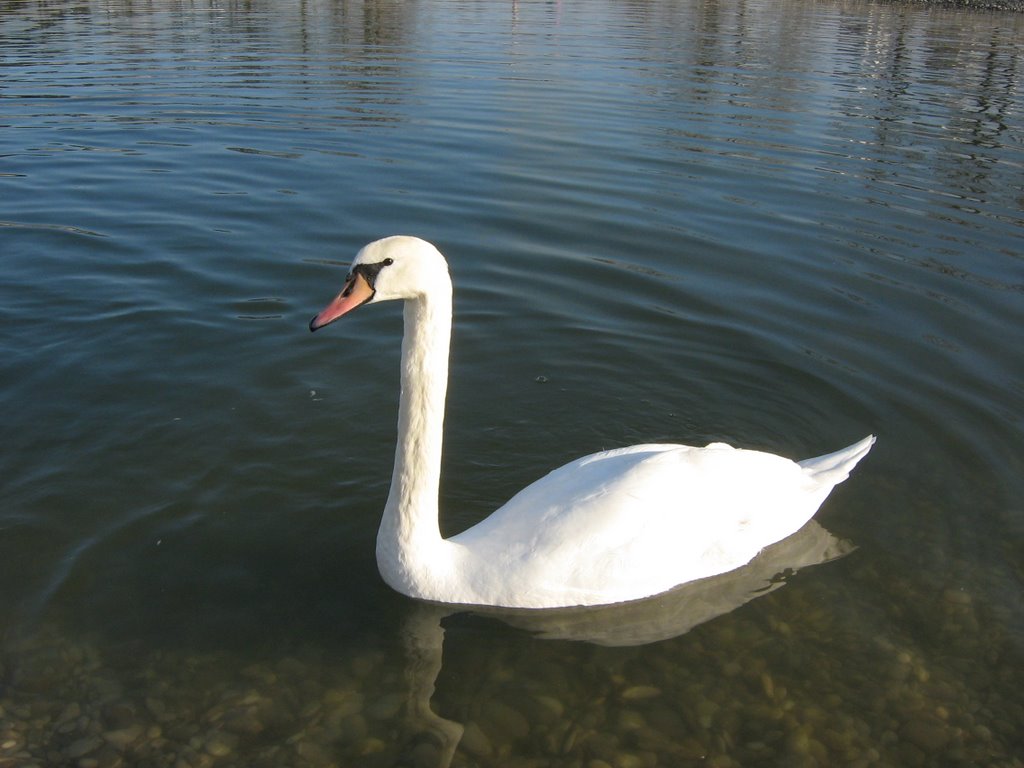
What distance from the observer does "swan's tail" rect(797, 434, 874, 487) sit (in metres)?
6.49

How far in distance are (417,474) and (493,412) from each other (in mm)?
2548

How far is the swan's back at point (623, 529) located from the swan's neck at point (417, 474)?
22 cm

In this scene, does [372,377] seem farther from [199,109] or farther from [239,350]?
[199,109]

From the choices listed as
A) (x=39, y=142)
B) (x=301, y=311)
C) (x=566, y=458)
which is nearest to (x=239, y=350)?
(x=301, y=311)

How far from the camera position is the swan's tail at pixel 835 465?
6.49 metres

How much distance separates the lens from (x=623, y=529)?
5.55m

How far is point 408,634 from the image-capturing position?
5590 millimetres

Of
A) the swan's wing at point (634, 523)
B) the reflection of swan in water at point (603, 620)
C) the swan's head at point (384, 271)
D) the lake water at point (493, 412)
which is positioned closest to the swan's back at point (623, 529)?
the swan's wing at point (634, 523)

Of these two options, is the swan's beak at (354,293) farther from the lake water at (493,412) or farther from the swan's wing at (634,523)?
the lake water at (493,412)

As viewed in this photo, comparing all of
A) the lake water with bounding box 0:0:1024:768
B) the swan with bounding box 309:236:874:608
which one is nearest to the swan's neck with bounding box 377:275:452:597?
the swan with bounding box 309:236:874:608

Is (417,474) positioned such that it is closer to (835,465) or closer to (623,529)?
(623,529)

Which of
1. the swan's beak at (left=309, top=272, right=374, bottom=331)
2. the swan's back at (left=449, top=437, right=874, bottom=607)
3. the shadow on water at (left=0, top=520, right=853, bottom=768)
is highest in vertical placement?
the swan's beak at (left=309, top=272, right=374, bottom=331)

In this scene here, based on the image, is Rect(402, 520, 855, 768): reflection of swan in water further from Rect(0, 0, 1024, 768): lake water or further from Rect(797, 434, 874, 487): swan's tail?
Rect(797, 434, 874, 487): swan's tail

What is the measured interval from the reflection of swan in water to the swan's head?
6.19ft
